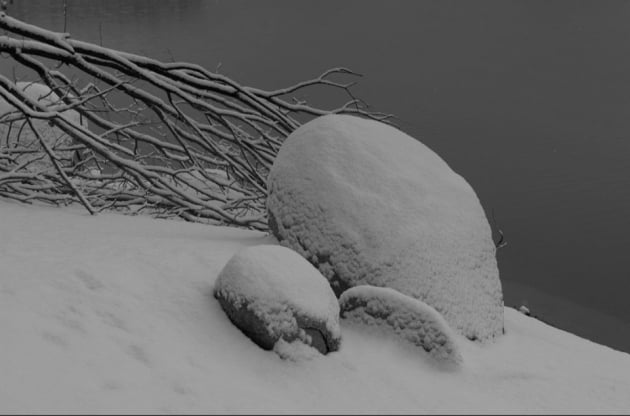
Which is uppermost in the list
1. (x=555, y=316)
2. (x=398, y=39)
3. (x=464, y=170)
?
(x=398, y=39)

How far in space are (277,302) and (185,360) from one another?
53 cm

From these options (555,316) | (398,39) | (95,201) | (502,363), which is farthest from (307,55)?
(502,363)

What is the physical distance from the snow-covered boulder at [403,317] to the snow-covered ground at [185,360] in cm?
7

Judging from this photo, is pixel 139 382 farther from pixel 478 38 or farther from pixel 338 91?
pixel 478 38

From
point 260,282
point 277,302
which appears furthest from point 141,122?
point 277,302

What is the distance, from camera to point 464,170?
2053 centimetres

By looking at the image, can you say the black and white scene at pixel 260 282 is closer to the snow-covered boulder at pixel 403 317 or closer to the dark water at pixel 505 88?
the snow-covered boulder at pixel 403 317

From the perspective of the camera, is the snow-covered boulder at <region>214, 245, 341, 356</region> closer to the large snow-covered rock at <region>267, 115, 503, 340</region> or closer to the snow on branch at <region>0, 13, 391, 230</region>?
the large snow-covered rock at <region>267, 115, 503, 340</region>

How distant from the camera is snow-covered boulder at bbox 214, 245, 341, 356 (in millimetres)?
3521

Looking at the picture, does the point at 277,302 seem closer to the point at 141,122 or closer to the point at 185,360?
the point at 185,360

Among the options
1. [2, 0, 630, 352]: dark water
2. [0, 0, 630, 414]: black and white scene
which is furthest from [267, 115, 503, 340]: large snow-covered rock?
[2, 0, 630, 352]: dark water

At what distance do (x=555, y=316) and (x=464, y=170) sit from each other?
5658 mm

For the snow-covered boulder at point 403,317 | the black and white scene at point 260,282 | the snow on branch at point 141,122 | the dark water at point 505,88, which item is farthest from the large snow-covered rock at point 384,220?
the dark water at point 505,88

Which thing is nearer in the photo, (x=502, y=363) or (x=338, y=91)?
(x=502, y=363)
